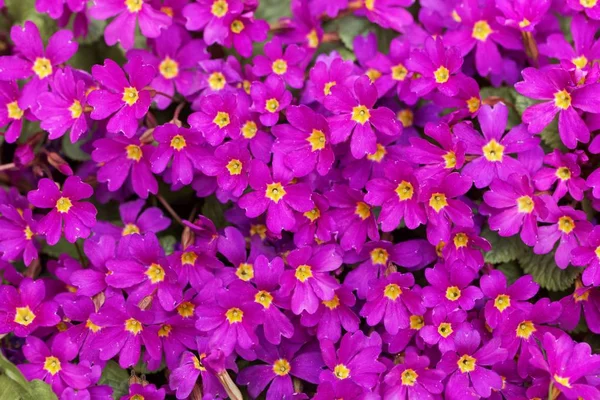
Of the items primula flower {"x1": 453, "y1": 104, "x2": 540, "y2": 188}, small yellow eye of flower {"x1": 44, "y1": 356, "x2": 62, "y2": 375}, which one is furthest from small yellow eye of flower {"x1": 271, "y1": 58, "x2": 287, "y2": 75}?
small yellow eye of flower {"x1": 44, "y1": 356, "x2": 62, "y2": 375}

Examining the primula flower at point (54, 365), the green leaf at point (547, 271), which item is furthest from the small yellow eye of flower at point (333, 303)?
the primula flower at point (54, 365)

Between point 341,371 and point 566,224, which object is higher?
point 566,224

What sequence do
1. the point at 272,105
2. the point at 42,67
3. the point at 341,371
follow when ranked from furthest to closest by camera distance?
the point at 42,67 < the point at 272,105 < the point at 341,371

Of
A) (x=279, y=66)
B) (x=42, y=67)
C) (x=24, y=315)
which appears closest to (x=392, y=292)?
(x=279, y=66)

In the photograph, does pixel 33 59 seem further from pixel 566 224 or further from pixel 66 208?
pixel 566 224

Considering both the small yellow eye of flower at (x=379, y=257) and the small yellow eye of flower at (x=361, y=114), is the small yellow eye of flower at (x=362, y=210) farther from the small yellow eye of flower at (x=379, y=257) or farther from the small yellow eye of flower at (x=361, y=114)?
the small yellow eye of flower at (x=361, y=114)

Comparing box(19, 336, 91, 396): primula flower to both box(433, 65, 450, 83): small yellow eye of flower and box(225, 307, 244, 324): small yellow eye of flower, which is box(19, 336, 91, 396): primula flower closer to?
box(225, 307, 244, 324): small yellow eye of flower
